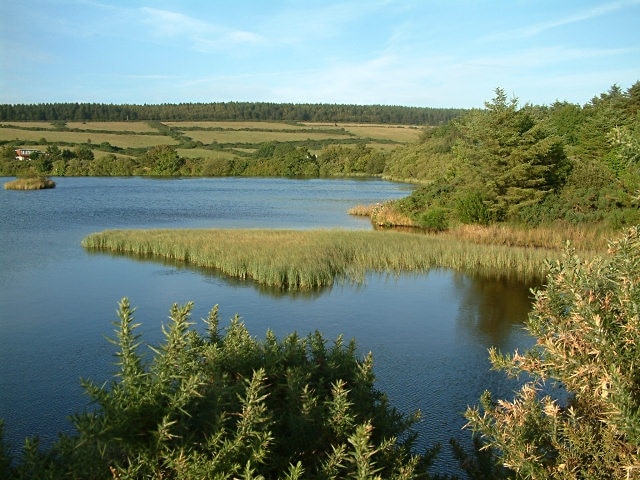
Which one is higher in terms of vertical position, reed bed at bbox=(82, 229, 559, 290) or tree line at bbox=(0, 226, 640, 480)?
tree line at bbox=(0, 226, 640, 480)

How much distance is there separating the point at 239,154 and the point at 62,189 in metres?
37.8

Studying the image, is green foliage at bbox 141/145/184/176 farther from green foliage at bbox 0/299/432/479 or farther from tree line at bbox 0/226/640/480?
green foliage at bbox 0/299/432/479

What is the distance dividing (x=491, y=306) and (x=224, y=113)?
113 m

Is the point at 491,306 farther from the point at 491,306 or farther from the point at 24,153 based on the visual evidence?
the point at 24,153

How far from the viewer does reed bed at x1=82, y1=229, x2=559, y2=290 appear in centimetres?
1709

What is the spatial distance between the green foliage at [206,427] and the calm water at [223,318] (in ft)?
14.1

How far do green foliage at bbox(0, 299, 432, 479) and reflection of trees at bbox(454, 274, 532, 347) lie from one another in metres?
9.27

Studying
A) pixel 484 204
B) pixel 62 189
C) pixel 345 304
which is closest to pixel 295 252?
pixel 345 304

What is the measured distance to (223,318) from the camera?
12.8 metres

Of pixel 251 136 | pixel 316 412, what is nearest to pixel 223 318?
pixel 316 412

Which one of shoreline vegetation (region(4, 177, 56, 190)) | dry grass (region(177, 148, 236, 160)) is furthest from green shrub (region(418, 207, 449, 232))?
dry grass (region(177, 148, 236, 160))

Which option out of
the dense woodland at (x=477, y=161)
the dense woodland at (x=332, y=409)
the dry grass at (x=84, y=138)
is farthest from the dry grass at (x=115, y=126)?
the dense woodland at (x=332, y=409)

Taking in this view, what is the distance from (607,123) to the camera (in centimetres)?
3706

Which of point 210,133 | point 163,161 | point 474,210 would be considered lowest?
point 163,161
